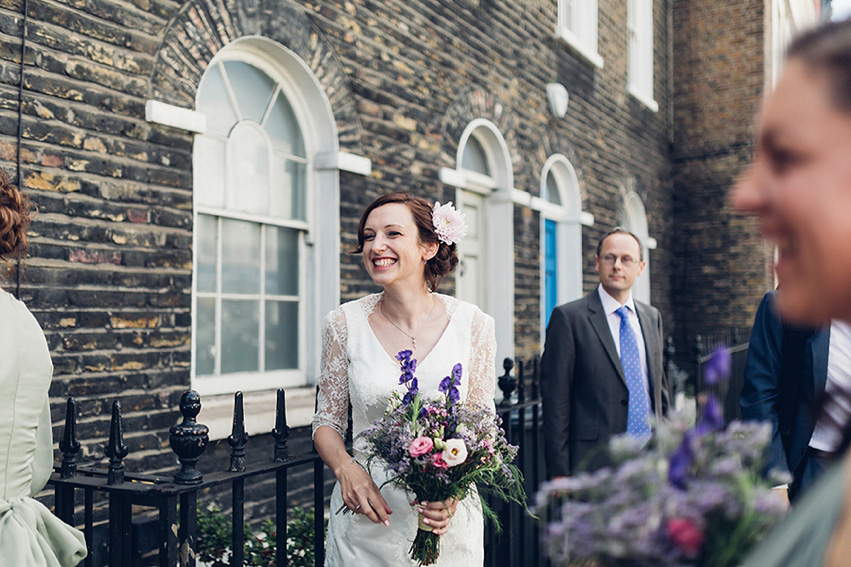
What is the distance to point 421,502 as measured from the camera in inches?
90.0

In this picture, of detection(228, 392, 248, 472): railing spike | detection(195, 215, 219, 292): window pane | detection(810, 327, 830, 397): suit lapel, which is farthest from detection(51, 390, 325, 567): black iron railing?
detection(195, 215, 219, 292): window pane

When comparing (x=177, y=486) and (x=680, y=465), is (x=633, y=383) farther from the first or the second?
(x=680, y=465)

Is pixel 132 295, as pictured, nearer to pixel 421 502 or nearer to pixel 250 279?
pixel 250 279

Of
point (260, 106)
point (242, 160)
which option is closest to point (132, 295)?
point (242, 160)

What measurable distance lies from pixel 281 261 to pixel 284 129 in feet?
3.17

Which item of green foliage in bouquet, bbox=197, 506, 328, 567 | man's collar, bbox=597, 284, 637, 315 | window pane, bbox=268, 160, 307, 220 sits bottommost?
green foliage in bouquet, bbox=197, 506, 328, 567

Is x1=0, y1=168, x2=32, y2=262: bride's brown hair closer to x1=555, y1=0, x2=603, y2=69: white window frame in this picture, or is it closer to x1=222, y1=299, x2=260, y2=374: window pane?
x1=222, y1=299, x2=260, y2=374: window pane

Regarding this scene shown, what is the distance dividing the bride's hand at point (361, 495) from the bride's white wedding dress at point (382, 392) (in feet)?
0.58

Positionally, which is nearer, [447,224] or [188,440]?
[188,440]

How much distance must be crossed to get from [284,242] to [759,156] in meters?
4.98

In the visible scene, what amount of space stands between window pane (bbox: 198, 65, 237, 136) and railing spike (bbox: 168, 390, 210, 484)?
3.03 m

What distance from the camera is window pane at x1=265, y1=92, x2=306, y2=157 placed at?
5.59 meters

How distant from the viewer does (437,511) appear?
229 cm

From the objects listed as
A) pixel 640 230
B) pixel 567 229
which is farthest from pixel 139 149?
pixel 640 230
